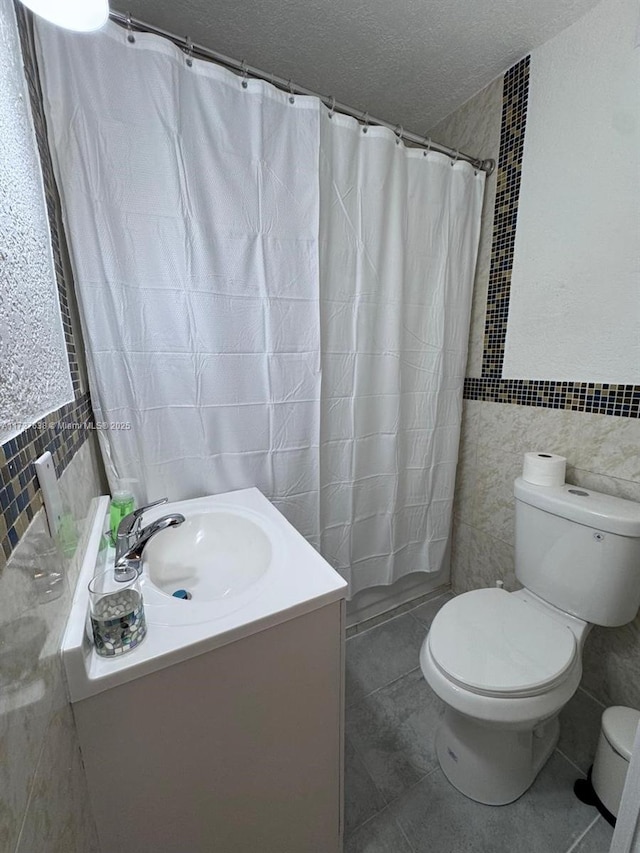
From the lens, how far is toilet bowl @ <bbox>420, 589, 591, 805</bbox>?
881 millimetres

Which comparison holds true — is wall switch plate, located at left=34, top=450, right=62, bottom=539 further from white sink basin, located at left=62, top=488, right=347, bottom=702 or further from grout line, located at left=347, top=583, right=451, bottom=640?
grout line, located at left=347, top=583, right=451, bottom=640

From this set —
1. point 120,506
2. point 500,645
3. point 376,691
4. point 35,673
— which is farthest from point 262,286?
point 376,691

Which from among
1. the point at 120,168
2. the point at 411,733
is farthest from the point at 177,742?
the point at 120,168

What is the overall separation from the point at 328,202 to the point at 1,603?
4.45 feet

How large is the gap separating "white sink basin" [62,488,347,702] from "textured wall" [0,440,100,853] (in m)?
0.06

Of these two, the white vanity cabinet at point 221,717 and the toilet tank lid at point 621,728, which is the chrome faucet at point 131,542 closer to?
the white vanity cabinet at point 221,717

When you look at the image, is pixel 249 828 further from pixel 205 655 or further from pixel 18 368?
pixel 18 368

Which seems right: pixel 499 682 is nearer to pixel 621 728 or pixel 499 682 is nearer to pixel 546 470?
pixel 621 728

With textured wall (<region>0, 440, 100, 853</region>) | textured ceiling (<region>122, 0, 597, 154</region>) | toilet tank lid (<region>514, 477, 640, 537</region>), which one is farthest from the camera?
textured ceiling (<region>122, 0, 597, 154</region>)

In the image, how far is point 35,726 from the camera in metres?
0.38

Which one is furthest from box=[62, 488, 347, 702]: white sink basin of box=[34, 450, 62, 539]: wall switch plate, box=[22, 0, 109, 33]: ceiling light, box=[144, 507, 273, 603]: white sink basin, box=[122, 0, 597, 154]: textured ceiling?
box=[122, 0, 597, 154]: textured ceiling

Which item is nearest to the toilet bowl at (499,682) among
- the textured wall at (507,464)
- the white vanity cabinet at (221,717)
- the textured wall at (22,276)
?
the textured wall at (507,464)

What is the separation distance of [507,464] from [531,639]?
692 mm

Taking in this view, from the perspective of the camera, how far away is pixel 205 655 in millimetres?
606
